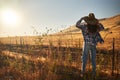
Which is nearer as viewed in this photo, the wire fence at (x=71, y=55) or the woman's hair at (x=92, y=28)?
the woman's hair at (x=92, y=28)

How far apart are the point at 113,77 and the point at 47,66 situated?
7.92 ft

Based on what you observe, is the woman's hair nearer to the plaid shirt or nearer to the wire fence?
the plaid shirt

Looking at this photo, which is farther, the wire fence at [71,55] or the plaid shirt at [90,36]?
the wire fence at [71,55]

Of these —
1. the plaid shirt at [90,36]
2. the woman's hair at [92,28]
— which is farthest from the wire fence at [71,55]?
the woman's hair at [92,28]

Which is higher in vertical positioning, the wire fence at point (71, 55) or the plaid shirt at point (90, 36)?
the plaid shirt at point (90, 36)

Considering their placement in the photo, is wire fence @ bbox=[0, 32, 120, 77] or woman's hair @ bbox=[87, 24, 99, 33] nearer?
woman's hair @ bbox=[87, 24, 99, 33]

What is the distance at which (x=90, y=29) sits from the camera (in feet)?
26.2

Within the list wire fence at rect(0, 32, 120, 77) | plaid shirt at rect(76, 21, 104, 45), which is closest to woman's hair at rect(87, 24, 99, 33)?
plaid shirt at rect(76, 21, 104, 45)

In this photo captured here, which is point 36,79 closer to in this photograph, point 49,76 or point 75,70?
point 49,76

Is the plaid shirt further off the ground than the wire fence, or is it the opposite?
the plaid shirt

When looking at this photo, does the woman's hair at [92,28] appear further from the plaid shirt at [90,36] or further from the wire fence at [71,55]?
the wire fence at [71,55]

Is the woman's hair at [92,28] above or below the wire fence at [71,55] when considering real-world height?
above

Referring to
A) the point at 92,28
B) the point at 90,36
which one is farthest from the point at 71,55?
the point at 92,28

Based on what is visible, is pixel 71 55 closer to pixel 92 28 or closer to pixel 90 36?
pixel 90 36
